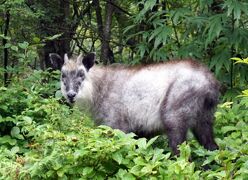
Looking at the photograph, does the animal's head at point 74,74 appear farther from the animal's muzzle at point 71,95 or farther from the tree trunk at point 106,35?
the tree trunk at point 106,35

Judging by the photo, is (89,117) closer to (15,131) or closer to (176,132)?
(15,131)

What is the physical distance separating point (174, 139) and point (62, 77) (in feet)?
5.54

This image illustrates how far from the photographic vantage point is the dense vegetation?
13.7ft

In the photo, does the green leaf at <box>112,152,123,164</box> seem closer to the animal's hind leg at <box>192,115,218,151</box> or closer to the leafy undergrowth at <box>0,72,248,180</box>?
the leafy undergrowth at <box>0,72,248,180</box>

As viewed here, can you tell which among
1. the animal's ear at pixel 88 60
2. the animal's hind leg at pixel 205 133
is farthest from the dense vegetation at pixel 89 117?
the animal's ear at pixel 88 60

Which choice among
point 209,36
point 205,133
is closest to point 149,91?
point 205,133

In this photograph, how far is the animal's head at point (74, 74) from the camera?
253 inches

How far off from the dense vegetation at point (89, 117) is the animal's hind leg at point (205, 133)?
13 centimetres

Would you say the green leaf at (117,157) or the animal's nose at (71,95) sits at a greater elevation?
the animal's nose at (71,95)

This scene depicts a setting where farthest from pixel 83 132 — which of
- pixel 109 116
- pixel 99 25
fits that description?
pixel 99 25

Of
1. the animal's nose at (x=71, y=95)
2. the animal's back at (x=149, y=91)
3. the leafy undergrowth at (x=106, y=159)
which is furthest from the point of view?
the animal's nose at (x=71, y=95)

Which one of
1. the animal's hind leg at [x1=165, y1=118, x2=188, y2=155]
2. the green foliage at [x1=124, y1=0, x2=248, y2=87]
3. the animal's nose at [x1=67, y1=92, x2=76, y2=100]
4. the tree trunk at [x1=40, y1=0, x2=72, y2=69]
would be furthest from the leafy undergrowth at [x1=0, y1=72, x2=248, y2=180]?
the tree trunk at [x1=40, y1=0, x2=72, y2=69]

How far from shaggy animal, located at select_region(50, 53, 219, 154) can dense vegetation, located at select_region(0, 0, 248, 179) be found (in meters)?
0.21

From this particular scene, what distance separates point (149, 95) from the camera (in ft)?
20.7
